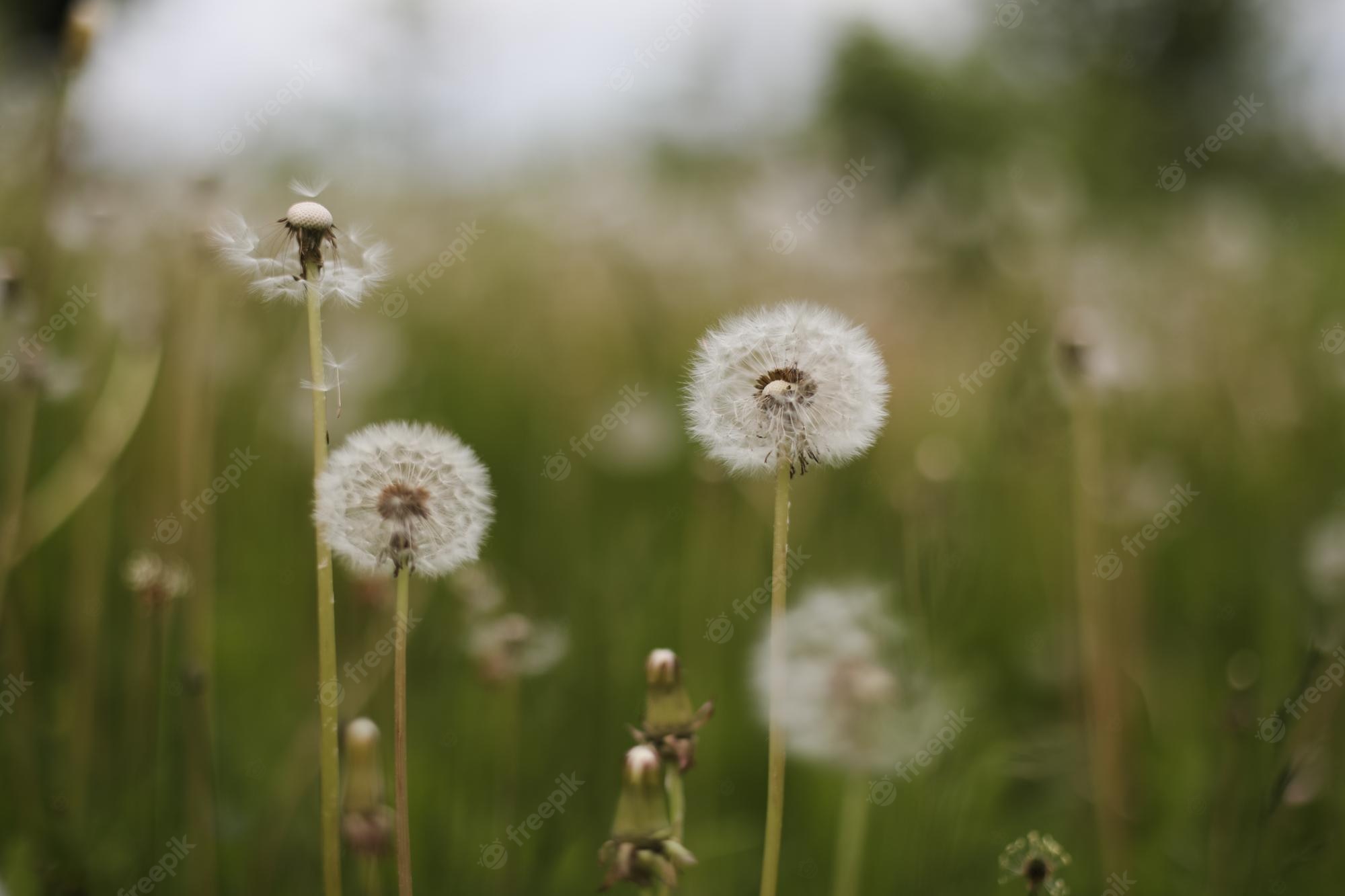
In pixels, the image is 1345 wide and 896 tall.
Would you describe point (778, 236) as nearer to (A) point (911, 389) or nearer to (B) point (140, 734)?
(A) point (911, 389)

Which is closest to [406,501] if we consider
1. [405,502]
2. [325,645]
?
[405,502]

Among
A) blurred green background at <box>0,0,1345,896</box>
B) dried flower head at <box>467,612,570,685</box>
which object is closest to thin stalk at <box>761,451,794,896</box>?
dried flower head at <box>467,612,570,685</box>

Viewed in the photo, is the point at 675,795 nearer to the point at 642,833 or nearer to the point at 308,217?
the point at 642,833

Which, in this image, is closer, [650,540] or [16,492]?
[16,492]

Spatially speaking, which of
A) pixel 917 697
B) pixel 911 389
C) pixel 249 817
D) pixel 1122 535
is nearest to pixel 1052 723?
→ pixel 1122 535

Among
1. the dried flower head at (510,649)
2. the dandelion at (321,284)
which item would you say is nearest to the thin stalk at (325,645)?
the dandelion at (321,284)

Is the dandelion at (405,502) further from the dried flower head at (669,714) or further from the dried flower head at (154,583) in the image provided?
the dried flower head at (154,583)

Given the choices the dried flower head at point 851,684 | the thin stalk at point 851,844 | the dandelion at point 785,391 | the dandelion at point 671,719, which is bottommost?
the thin stalk at point 851,844
